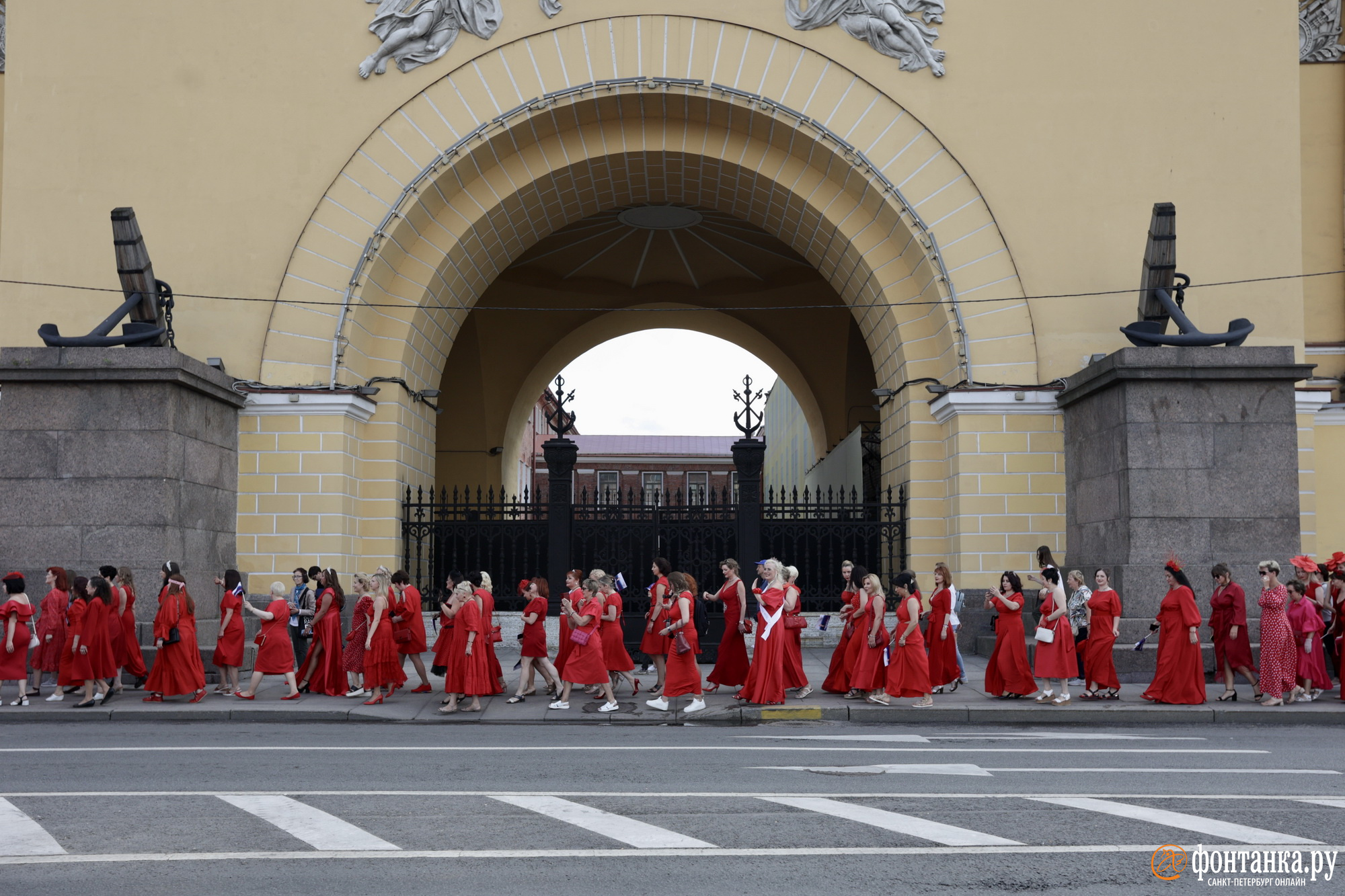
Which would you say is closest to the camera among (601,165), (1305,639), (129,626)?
(1305,639)

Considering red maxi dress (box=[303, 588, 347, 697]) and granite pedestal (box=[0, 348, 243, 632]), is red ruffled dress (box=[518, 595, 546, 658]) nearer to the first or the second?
red maxi dress (box=[303, 588, 347, 697])

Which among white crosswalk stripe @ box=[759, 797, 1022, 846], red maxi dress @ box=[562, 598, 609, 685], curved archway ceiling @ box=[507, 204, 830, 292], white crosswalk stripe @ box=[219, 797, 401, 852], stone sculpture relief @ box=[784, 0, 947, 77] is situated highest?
stone sculpture relief @ box=[784, 0, 947, 77]

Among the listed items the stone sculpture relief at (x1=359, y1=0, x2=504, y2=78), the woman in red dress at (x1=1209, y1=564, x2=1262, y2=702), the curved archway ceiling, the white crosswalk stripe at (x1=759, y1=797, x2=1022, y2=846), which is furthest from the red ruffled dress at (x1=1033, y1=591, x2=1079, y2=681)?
the curved archway ceiling

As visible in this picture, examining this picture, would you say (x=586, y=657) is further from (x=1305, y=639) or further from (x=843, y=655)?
(x=1305, y=639)

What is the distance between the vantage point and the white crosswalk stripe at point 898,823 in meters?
6.24

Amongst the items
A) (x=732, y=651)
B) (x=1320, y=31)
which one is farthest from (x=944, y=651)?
(x=1320, y=31)

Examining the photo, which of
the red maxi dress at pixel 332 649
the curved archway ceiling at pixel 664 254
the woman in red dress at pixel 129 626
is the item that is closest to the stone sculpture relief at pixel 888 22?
the curved archway ceiling at pixel 664 254

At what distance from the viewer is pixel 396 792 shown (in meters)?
7.66

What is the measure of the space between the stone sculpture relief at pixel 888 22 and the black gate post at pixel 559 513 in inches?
298

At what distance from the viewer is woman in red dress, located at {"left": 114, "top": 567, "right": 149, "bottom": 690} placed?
13805mm

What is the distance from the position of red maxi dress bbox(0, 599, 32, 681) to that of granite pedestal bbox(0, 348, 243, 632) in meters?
1.62

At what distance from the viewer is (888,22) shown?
59.5 ft

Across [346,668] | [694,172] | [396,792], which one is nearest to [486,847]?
[396,792]

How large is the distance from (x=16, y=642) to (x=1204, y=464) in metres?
14.4
